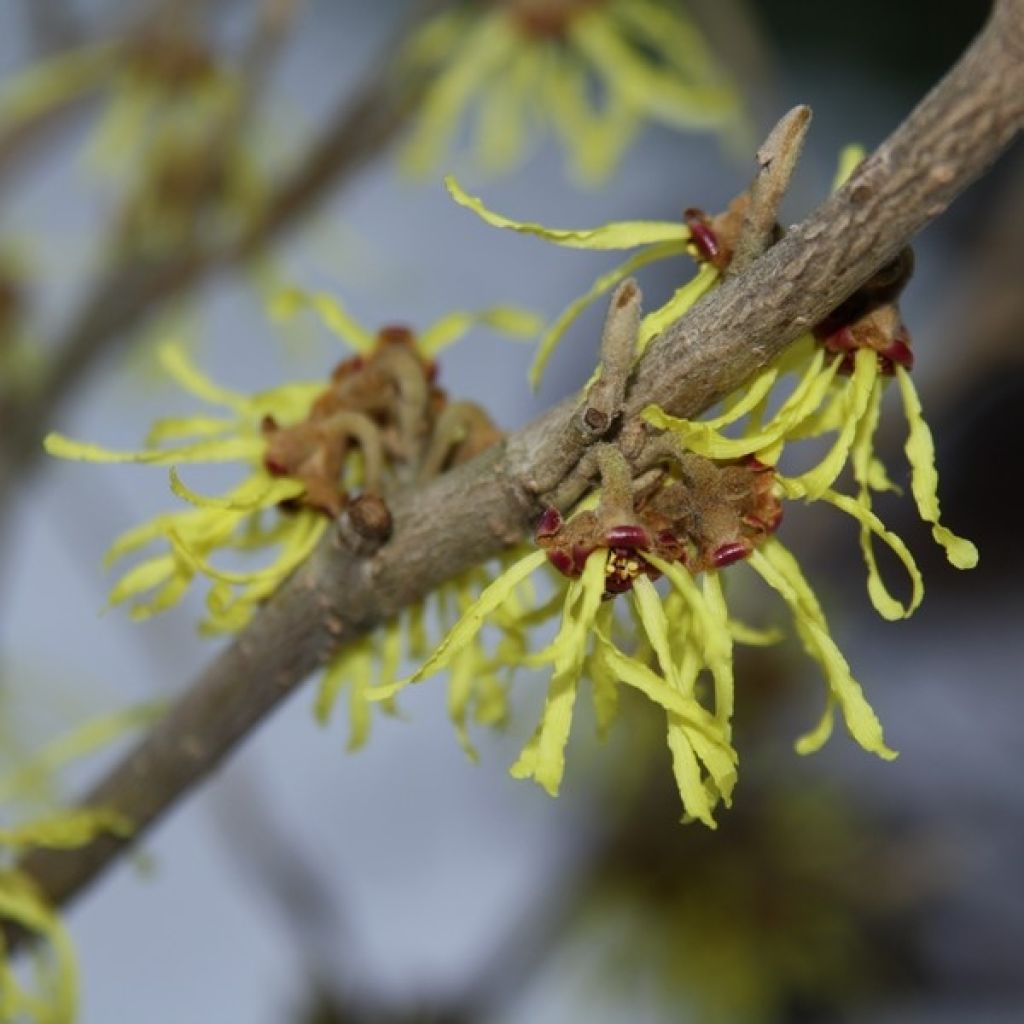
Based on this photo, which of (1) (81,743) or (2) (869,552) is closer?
(2) (869,552)

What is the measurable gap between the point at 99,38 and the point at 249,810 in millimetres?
547

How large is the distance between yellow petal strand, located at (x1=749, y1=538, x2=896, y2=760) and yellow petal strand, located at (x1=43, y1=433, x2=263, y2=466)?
0.17m

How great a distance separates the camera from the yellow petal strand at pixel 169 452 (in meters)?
0.45

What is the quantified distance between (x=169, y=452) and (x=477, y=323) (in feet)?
0.42

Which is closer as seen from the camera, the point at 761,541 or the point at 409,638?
the point at 761,541

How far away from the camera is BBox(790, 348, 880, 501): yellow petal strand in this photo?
0.40 meters

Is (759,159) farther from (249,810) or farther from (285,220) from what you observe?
(249,810)

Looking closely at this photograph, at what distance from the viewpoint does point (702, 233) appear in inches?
16.1

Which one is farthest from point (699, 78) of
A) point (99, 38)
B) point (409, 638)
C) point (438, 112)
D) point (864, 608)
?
point (864, 608)

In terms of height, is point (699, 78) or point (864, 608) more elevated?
point (699, 78)

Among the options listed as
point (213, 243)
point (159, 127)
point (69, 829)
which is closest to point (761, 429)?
point (69, 829)

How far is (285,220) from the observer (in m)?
0.87

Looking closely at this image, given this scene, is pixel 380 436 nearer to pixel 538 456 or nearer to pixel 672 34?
pixel 538 456

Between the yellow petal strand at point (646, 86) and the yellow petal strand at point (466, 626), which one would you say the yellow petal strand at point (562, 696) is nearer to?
the yellow petal strand at point (466, 626)
